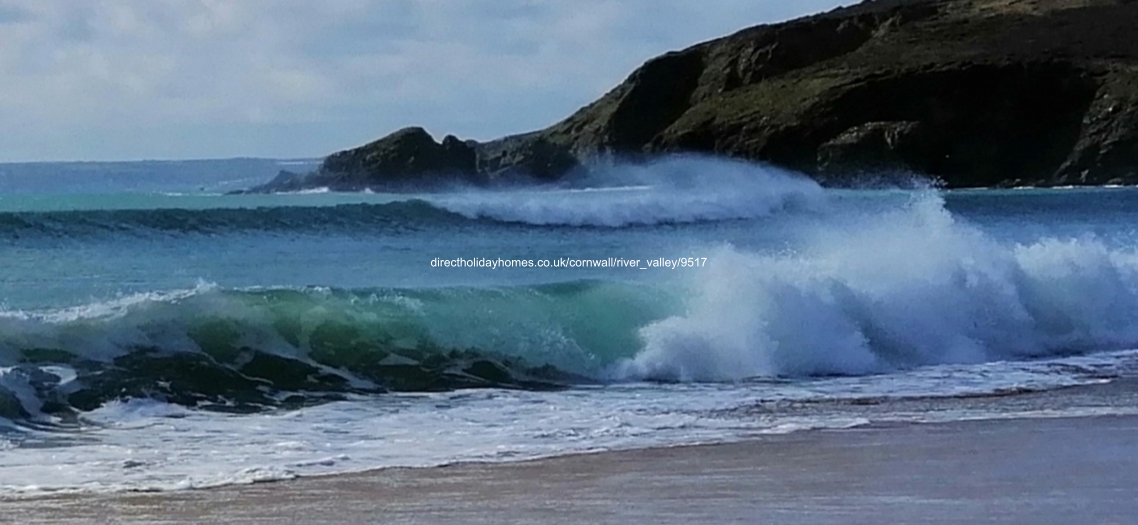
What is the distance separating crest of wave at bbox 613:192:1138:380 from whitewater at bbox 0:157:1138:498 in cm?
3

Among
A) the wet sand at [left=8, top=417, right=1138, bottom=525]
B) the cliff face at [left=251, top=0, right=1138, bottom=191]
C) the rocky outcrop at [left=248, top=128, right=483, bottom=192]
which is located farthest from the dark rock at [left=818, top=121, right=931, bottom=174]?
the wet sand at [left=8, top=417, right=1138, bottom=525]

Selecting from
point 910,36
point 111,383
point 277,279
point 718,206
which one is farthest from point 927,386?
point 910,36

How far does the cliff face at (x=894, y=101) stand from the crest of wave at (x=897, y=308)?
169ft

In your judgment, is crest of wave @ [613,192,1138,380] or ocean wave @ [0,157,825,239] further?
ocean wave @ [0,157,825,239]

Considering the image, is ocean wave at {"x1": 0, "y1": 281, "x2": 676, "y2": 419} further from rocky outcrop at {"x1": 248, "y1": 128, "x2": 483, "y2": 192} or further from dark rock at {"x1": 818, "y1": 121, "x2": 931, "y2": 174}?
dark rock at {"x1": 818, "y1": 121, "x2": 931, "y2": 174}

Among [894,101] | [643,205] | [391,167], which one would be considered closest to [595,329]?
[643,205]

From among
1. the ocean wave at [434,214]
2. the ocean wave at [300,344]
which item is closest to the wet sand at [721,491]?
the ocean wave at [300,344]

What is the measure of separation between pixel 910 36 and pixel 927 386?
259ft

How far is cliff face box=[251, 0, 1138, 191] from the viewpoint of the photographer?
70062 mm

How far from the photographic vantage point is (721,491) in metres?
7.32

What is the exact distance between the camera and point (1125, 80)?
73.2 meters

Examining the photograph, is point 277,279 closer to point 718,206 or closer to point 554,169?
point 718,206

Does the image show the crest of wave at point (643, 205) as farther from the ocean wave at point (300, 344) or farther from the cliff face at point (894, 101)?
the cliff face at point (894, 101)

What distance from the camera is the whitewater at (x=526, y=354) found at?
9125 mm
